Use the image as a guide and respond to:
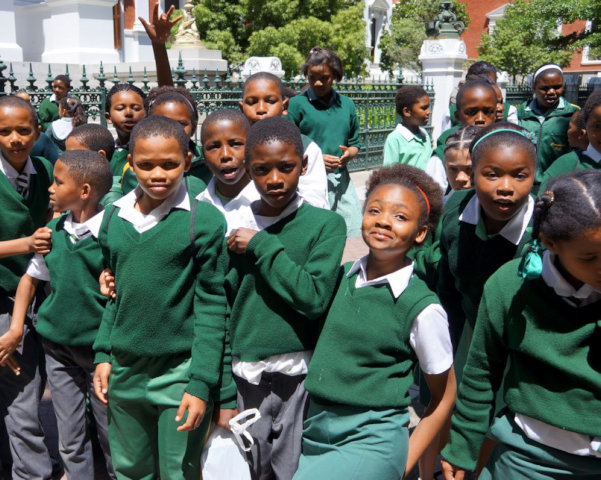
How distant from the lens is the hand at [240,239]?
7.31 feet

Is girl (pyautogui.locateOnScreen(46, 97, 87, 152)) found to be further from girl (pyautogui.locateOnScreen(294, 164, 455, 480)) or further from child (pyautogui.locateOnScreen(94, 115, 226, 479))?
girl (pyautogui.locateOnScreen(294, 164, 455, 480))

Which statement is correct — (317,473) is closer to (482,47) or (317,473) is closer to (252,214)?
(252,214)

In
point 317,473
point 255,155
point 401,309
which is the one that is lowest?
point 317,473

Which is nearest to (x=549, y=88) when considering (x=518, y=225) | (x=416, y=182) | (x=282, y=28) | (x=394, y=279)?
(x=518, y=225)

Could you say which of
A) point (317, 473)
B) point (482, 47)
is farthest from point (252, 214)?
point (482, 47)

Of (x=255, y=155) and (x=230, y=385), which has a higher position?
(x=255, y=155)

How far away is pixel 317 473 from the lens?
204cm

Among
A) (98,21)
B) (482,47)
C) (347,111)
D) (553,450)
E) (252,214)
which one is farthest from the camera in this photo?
(482,47)

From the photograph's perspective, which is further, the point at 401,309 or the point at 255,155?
the point at 255,155

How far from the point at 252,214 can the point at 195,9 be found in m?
23.5

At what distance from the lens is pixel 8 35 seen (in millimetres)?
17469

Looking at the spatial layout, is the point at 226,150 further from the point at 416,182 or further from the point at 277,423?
the point at 277,423

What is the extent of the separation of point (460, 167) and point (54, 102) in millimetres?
5761

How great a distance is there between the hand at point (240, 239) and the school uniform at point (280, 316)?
0.03m
